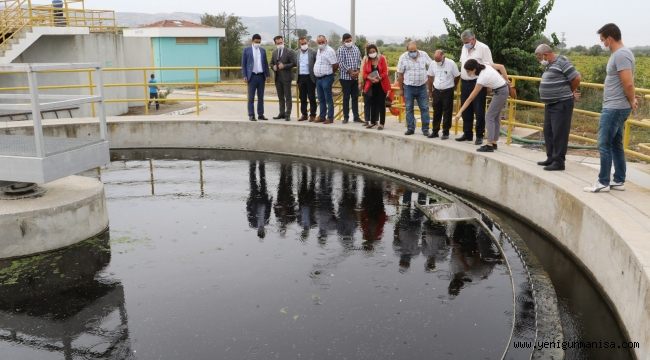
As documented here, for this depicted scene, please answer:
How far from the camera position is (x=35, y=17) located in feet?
61.2

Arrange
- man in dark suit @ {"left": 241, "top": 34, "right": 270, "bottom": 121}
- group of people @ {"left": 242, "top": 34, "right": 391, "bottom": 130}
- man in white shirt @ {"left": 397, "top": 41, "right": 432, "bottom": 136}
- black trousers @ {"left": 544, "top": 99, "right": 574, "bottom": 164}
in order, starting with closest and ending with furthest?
black trousers @ {"left": 544, "top": 99, "right": 574, "bottom": 164} → man in white shirt @ {"left": 397, "top": 41, "right": 432, "bottom": 136} → group of people @ {"left": 242, "top": 34, "right": 391, "bottom": 130} → man in dark suit @ {"left": 241, "top": 34, "right": 270, "bottom": 121}

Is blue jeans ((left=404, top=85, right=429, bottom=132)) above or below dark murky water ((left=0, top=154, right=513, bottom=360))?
above

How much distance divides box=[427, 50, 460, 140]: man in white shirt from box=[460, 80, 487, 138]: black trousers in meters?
0.22

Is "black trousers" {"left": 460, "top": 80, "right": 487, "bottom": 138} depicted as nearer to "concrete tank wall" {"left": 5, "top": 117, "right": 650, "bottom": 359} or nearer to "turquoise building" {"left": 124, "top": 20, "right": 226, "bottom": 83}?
"concrete tank wall" {"left": 5, "top": 117, "right": 650, "bottom": 359}

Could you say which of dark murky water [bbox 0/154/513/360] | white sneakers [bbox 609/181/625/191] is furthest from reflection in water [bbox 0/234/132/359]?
white sneakers [bbox 609/181/625/191]

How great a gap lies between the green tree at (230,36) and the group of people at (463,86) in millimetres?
32916

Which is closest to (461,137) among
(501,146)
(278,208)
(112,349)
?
(501,146)

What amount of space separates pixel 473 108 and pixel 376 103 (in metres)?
2.04

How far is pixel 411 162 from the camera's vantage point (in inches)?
377

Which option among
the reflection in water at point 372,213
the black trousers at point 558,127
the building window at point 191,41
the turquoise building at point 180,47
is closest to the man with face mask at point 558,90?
the black trousers at point 558,127

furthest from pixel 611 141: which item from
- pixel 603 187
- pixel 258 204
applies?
pixel 258 204

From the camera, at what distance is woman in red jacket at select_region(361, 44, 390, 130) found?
973 cm

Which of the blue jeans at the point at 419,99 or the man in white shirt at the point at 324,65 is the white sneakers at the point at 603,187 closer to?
the blue jeans at the point at 419,99

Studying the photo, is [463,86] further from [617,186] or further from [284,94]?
[284,94]
